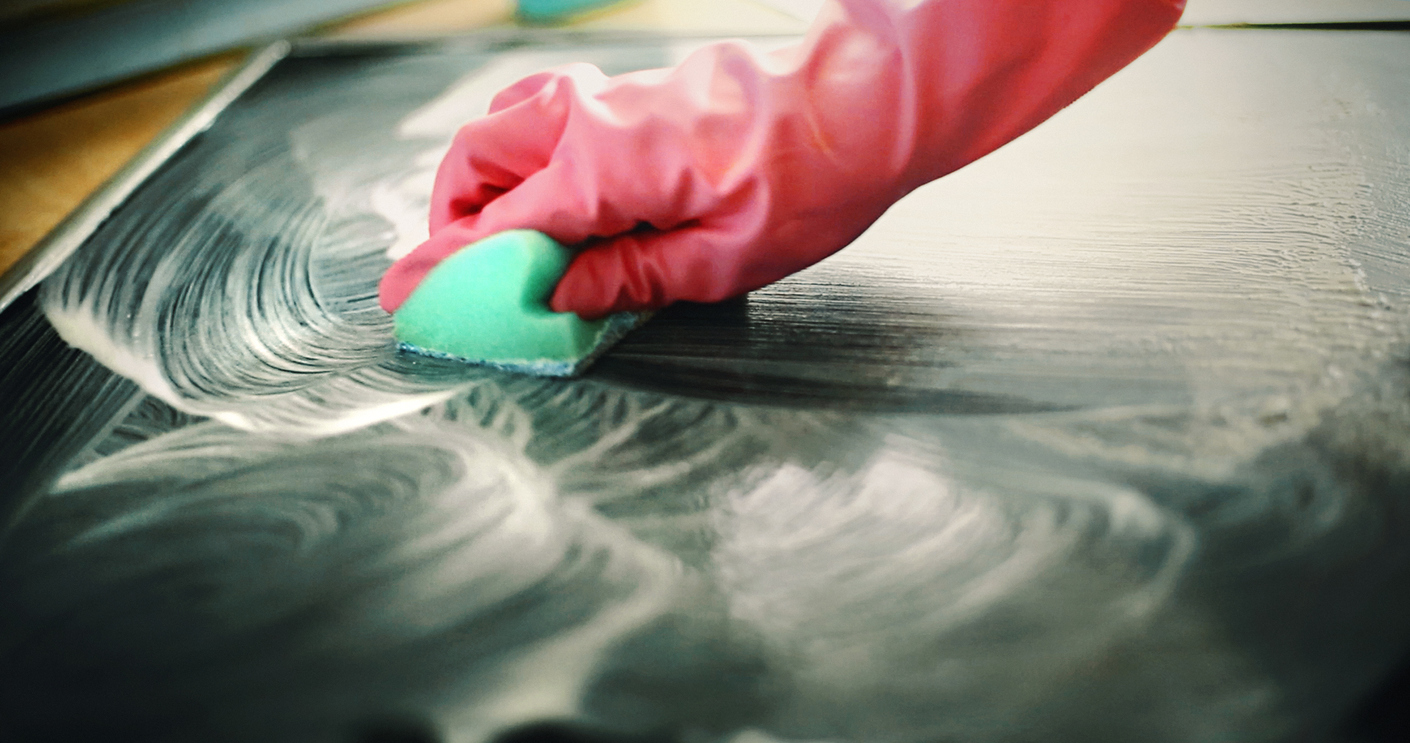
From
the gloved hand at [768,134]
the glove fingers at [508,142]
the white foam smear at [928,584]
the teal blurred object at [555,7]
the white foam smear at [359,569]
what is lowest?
the white foam smear at [928,584]

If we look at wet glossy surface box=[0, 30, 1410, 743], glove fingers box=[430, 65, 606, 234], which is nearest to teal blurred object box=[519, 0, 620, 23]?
wet glossy surface box=[0, 30, 1410, 743]

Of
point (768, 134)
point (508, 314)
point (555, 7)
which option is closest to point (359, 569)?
point (508, 314)

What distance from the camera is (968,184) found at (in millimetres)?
802

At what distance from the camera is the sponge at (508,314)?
0.54m

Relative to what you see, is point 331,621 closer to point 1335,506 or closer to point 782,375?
point 782,375

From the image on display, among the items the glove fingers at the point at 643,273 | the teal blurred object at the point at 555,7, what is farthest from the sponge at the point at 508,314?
the teal blurred object at the point at 555,7

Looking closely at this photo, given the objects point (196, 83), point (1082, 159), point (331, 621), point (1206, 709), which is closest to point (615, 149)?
point (331, 621)

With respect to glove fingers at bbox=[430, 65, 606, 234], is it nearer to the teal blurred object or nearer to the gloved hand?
the gloved hand

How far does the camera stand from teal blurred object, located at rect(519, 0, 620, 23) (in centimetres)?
165

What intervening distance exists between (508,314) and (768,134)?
0.65 feet

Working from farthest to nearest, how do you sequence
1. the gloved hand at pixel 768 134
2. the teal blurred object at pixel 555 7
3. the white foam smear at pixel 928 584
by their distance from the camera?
the teal blurred object at pixel 555 7 → the gloved hand at pixel 768 134 → the white foam smear at pixel 928 584

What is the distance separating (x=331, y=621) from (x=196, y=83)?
1341 mm

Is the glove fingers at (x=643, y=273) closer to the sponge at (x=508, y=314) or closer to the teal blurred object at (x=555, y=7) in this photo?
the sponge at (x=508, y=314)

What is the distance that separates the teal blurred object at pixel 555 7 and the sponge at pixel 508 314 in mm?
1257
